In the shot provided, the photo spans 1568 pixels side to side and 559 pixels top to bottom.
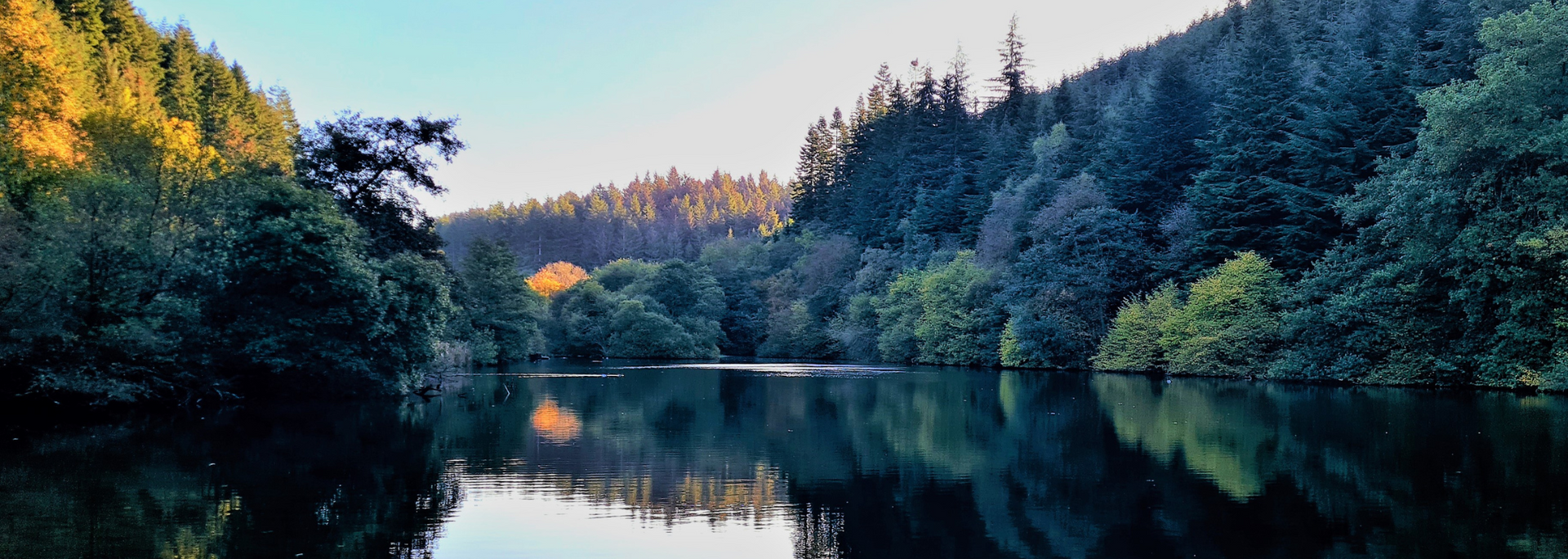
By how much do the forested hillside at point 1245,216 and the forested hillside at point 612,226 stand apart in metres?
57.7

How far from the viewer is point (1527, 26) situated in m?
34.3

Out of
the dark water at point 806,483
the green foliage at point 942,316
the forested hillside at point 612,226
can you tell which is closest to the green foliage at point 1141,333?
the green foliage at point 942,316

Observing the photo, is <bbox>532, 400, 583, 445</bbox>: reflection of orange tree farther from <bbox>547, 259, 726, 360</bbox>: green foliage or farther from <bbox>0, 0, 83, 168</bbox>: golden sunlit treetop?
<bbox>547, 259, 726, 360</bbox>: green foliage

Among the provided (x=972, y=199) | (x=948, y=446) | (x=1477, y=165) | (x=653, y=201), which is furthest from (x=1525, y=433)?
(x=653, y=201)

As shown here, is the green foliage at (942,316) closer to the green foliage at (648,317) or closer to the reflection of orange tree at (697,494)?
the green foliage at (648,317)

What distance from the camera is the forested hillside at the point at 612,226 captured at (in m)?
156

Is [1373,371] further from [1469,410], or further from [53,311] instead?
[53,311]

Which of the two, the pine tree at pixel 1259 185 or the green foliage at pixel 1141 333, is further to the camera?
the green foliage at pixel 1141 333

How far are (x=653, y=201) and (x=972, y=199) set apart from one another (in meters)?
126

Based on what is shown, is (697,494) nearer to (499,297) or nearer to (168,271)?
(168,271)

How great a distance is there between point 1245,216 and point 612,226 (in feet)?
414

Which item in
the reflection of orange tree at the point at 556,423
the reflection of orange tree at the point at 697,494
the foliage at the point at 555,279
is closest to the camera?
the reflection of orange tree at the point at 697,494

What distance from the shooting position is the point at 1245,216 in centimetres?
5091

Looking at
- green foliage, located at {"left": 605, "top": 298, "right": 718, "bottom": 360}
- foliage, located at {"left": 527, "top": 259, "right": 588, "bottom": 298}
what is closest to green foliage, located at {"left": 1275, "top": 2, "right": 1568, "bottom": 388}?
green foliage, located at {"left": 605, "top": 298, "right": 718, "bottom": 360}
